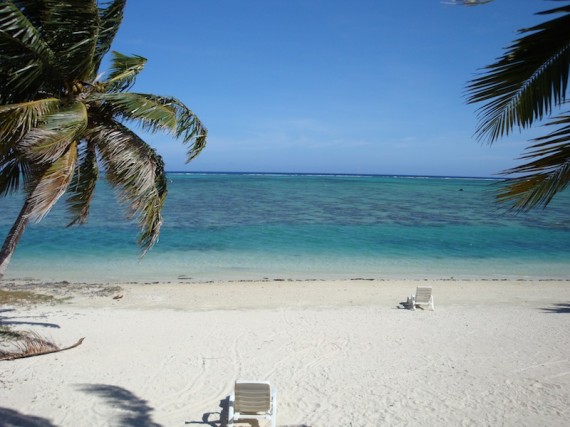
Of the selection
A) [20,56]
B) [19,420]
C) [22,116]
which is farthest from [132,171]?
[19,420]

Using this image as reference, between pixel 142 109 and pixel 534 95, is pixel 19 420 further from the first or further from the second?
pixel 534 95

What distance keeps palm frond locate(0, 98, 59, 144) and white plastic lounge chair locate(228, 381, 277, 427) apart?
3.88 meters

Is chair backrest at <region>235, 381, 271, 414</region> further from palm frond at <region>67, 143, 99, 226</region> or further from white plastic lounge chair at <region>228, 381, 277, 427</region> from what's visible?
palm frond at <region>67, 143, 99, 226</region>

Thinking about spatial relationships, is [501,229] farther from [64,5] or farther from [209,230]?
[64,5]

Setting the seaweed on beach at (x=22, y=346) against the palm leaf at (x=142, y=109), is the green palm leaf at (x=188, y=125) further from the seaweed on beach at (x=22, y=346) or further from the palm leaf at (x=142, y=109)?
the seaweed on beach at (x=22, y=346)

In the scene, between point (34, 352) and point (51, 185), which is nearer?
point (51, 185)

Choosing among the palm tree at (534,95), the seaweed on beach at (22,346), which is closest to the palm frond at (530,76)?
the palm tree at (534,95)

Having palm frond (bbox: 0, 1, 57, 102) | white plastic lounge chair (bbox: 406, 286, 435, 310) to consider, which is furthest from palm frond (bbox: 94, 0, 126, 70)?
white plastic lounge chair (bbox: 406, 286, 435, 310)

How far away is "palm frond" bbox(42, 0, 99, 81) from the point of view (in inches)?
223

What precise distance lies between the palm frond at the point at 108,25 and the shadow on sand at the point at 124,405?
14.8 feet

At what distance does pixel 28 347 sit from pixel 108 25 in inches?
213

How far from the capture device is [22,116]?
5.23 m

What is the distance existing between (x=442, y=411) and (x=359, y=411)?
1100 mm

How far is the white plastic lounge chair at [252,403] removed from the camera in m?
5.81
